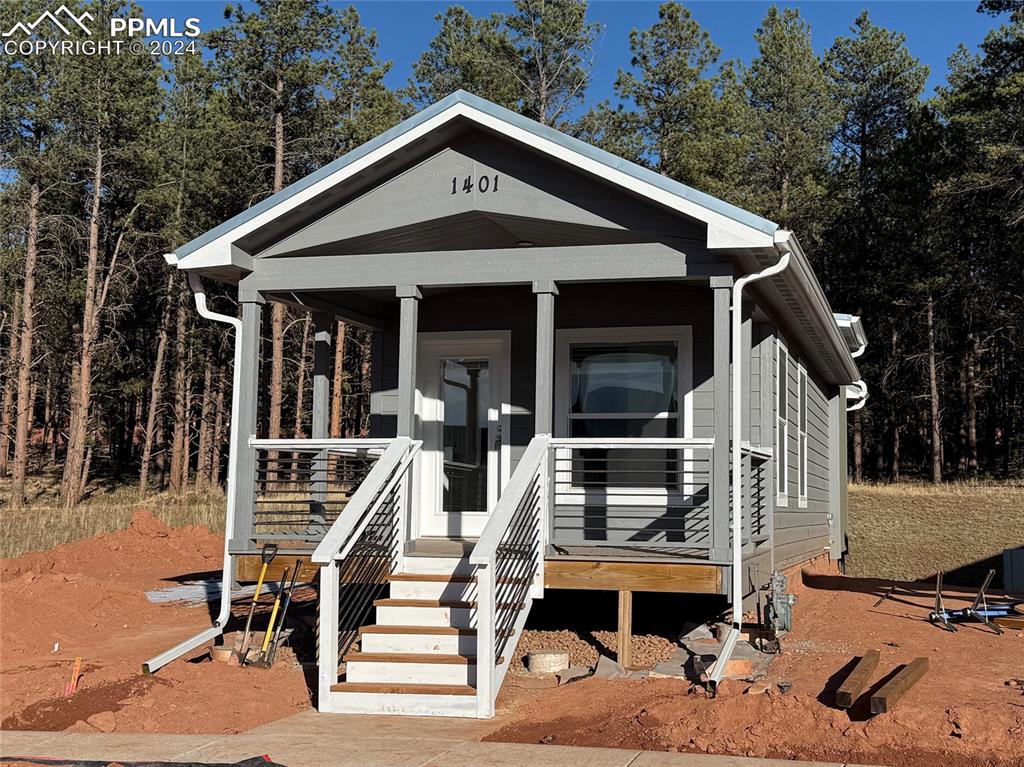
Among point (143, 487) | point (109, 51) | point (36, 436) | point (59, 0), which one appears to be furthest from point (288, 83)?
point (36, 436)

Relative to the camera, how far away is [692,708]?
609 centimetres

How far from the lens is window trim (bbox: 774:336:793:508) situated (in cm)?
1113

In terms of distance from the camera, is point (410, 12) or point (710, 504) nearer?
point (710, 504)

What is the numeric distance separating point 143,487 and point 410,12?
661 inches

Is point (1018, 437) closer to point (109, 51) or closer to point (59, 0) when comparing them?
point (109, 51)

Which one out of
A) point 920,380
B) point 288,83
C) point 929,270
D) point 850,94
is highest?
point 850,94

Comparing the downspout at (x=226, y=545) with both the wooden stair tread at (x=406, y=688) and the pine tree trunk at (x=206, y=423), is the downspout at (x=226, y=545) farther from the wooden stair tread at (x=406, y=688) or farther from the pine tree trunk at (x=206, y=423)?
the pine tree trunk at (x=206, y=423)

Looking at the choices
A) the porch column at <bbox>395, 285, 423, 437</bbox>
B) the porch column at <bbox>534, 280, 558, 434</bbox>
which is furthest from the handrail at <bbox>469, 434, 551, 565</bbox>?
the porch column at <bbox>395, 285, 423, 437</bbox>

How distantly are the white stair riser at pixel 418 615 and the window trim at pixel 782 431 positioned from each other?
4748 mm

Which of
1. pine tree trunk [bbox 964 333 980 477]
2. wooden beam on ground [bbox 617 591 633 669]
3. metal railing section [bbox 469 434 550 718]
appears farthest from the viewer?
Answer: pine tree trunk [bbox 964 333 980 477]

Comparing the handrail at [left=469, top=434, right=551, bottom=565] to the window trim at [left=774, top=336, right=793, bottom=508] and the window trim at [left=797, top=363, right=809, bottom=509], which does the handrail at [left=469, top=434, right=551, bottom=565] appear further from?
the window trim at [left=797, top=363, right=809, bottom=509]

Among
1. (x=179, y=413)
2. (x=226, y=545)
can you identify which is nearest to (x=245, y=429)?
(x=226, y=545)

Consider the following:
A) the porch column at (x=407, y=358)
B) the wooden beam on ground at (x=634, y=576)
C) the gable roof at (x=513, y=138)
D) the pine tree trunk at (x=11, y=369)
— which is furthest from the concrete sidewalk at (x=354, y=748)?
the pine tree trunk at (x=11, y=369)

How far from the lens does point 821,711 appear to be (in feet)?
18.7
